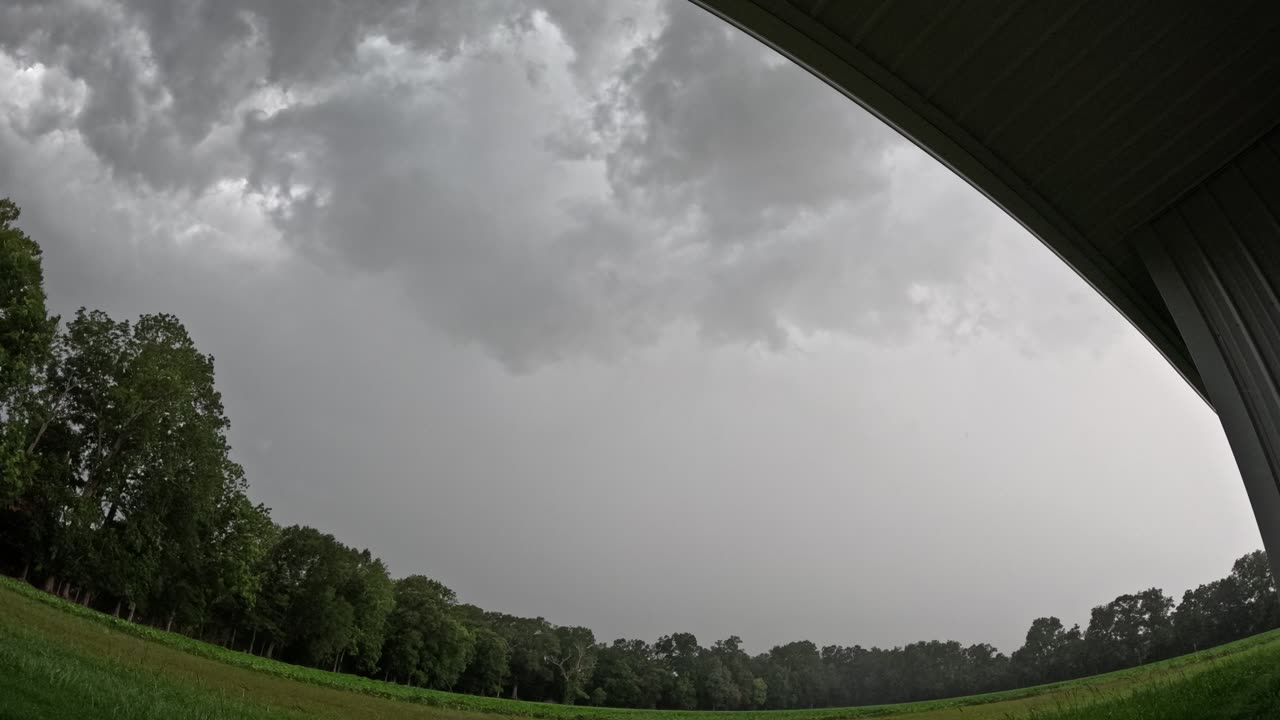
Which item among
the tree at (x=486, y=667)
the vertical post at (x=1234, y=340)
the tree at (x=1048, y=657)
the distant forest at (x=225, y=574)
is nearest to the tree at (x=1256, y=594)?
the distant forest at (x=225, y=574)

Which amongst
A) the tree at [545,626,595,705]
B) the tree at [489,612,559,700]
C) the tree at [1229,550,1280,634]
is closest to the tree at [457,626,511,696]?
the tree at [489,612,559,700]

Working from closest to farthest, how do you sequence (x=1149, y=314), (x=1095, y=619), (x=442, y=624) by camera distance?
(x=1149, y=314) → (x=1095, y=619) → (x=442, y=624)

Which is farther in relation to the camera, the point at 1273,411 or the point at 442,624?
the point at 442,624

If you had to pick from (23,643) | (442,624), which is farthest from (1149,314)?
(442,624)

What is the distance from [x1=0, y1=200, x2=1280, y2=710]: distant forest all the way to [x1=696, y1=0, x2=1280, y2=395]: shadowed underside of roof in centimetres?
Result: 2145

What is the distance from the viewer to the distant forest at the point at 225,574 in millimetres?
20188

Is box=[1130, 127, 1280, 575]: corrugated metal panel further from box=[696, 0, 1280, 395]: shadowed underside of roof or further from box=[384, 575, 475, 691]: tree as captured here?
box=[384, 575, 475, 691]: tree

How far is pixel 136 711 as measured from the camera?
828 centimetres

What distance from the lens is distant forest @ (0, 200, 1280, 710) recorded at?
66.2 feet

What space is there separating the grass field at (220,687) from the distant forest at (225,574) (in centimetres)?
427

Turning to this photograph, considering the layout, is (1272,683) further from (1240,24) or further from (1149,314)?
(1240,24)

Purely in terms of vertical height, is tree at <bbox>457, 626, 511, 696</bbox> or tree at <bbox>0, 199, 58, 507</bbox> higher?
tree at <bbox>0, 199, 58, 507</bbox>

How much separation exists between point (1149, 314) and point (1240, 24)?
2.40 meters

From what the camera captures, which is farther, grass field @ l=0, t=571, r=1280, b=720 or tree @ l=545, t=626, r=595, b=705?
tree @ l=545, t=626, r=595, b=705
